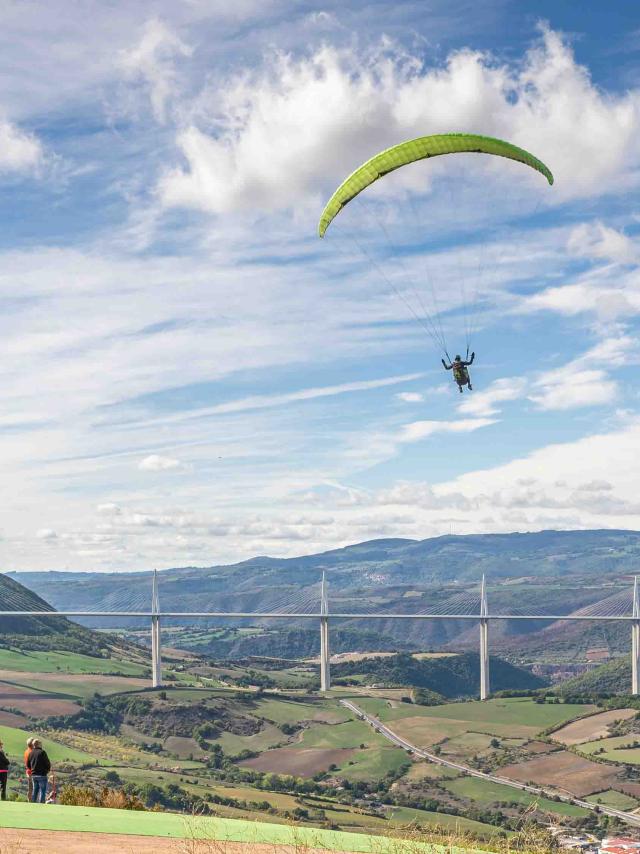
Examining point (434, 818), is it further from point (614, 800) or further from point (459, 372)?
point (459, 372)

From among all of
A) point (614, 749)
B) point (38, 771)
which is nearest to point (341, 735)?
point (614, 749)

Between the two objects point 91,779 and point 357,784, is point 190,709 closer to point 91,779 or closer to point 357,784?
point 357,784

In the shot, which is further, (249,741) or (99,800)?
(249,741)

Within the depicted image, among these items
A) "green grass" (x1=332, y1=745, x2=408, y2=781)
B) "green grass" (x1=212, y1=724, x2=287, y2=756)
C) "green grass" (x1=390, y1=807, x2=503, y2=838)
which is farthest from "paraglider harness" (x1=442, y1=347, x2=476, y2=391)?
"green grass" (x1=212, y1=724, x2=287, y2=756)

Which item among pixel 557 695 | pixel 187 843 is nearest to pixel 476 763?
pixel 557 695

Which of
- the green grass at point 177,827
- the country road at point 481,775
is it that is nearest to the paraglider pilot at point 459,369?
the green grass at point 177,827

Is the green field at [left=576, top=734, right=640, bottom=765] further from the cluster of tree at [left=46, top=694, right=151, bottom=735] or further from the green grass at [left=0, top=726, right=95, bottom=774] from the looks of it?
the cluster of tree at [left=46, top=694, right=151, bottom=735]
